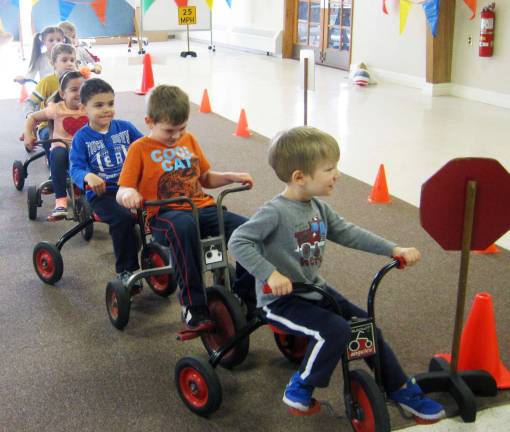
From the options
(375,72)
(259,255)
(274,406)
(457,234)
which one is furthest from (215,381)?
(375,72)

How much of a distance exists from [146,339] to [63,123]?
6.09 ft

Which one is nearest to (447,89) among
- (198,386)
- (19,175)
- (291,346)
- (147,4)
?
(19,175)

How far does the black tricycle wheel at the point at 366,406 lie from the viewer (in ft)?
6.70

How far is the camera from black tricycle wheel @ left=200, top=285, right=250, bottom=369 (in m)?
2.53

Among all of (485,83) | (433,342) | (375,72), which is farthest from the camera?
(375,72)

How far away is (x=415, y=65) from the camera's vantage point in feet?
30.1

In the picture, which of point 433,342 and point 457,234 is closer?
point 457,234

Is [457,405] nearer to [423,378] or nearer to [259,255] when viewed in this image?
[423,378]

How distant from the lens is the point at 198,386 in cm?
237

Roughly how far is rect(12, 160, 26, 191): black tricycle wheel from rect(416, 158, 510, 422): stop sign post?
133 inches

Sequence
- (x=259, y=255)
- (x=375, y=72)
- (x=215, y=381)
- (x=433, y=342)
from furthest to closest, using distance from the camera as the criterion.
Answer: (x=375, y=72), (x=433, y=342), (x=215, y=381), (x=259, y=255)

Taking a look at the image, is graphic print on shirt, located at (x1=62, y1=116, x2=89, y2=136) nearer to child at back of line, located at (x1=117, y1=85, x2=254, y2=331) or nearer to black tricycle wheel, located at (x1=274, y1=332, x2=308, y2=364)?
child at back of line, located at (x1=117, y1=85, x2=254, y2=331)

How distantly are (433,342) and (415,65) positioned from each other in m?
6.94

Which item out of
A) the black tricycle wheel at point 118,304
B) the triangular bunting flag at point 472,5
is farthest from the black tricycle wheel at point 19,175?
the triangular bunting flag at point 472,5
